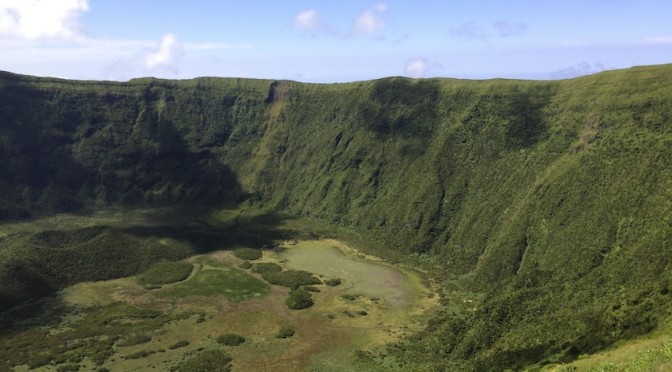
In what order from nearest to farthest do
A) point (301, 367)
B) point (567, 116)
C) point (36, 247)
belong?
point (301, 367) < point (36, 247) < point (567, 116)

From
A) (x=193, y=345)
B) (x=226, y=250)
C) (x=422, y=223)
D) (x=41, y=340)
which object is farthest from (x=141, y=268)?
(x=422, y=223)

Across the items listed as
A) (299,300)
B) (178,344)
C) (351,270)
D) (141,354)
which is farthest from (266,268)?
(141,354)

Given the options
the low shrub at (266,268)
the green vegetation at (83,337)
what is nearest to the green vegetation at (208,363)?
the green vegetation at (83,337)

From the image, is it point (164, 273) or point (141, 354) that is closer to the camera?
point (141, 354)

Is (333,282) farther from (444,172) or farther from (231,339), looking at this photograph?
(444,172)

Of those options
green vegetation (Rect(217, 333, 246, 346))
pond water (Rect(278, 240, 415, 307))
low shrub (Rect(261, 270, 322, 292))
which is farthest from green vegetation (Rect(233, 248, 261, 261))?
green vegetation (Rect(217, 333, 246, 346))

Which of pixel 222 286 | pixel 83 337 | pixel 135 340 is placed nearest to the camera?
pixel 135 340

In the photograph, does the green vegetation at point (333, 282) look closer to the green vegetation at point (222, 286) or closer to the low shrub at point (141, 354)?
the green vegetation at point (222, 286)

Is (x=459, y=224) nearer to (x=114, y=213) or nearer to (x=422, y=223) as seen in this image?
(x=422, y=223)
